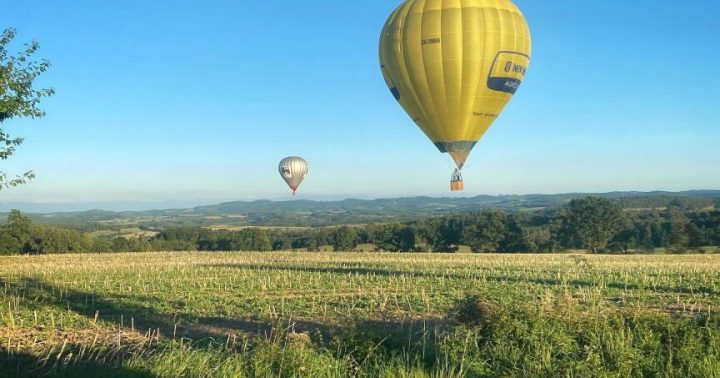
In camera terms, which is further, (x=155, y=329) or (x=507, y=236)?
(x=507, y=236)

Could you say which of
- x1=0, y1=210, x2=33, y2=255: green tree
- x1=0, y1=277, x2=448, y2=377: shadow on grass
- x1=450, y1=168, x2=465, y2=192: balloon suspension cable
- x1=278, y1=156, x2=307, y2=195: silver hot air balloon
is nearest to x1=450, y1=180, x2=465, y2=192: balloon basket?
x1=450, y1=168, x2=465, y2=192: balloon suspension cable

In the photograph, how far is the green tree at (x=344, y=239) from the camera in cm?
10231

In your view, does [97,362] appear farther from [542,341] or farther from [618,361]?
[618,361]

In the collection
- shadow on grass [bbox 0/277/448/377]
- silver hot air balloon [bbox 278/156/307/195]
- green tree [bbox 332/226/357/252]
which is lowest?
green tree [bbox 332/226/357/252]

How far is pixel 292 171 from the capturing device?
242ft

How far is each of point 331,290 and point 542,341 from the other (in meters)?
15.8

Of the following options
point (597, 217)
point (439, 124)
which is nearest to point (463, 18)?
point (439, 124)

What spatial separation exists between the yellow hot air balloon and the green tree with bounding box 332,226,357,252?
70.4 meters

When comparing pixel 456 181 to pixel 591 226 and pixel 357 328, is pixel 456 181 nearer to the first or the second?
pixel 357 328

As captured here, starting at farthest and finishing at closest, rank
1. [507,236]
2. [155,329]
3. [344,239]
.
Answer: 1. [344,239]
2. [507,236]
3. [155,329]

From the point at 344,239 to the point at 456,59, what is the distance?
7393 cm

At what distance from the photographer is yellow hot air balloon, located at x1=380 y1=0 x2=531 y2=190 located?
100ft

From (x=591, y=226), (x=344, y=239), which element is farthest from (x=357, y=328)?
(x=591, y=226)

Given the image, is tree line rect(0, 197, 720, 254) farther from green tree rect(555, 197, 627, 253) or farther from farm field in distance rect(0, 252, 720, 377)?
farm field in distance rect(0, 252, 720, 377)
